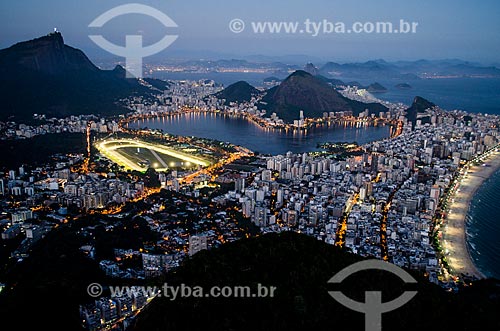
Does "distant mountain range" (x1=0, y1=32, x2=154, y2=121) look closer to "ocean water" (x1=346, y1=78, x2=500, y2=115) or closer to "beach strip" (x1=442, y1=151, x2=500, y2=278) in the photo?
"beach strip" (x1=442, y1=151, x2=500, y2=278)

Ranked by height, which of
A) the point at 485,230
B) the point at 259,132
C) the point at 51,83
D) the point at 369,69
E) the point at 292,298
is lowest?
the point at 485,230

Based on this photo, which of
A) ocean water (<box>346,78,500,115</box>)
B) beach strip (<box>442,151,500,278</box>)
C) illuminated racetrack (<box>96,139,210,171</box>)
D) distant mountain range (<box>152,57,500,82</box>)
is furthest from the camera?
distant mountain range (<box>152,57,500,82</box>)

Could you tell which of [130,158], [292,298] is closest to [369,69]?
[130,158]

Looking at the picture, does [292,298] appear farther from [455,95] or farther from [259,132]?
[455,95]

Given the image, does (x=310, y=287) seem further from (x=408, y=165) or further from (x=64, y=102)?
(x=64, y=102)

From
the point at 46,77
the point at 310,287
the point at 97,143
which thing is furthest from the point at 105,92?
the point at 310,287

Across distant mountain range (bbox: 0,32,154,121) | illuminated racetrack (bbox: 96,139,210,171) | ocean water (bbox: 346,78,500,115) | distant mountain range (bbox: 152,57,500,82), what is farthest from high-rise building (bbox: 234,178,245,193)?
distant mountain range (bbox: 152,57,500,82)
